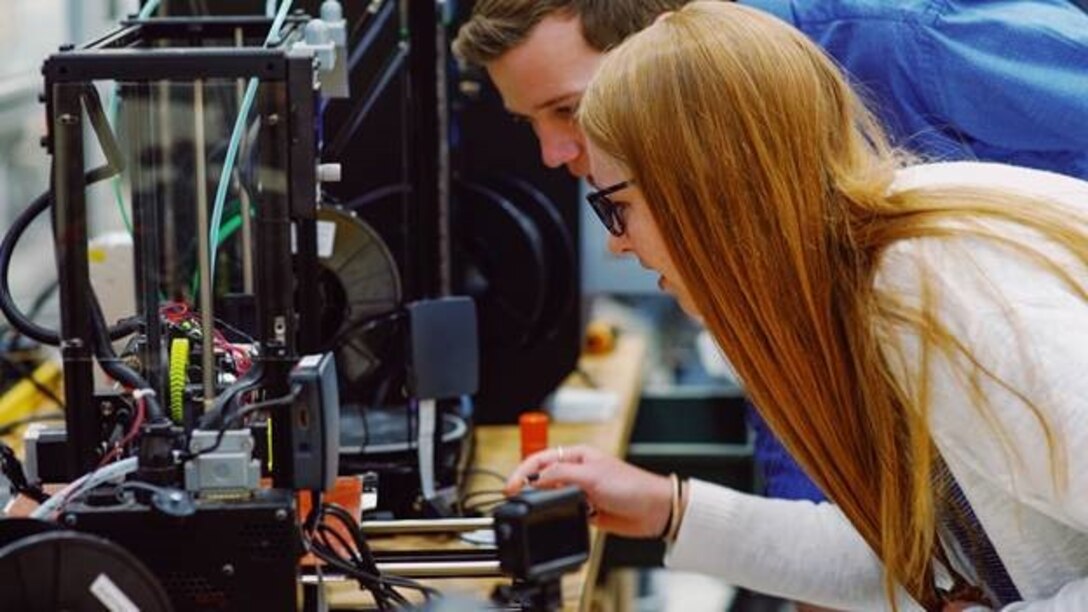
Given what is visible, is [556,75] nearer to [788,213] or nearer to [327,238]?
[327,238]

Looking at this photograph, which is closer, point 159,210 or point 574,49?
point 159,210

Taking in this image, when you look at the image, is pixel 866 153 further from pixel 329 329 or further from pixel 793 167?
pixel 329 329

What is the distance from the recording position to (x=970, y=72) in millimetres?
2090

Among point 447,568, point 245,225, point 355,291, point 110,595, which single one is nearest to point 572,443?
point 355,291

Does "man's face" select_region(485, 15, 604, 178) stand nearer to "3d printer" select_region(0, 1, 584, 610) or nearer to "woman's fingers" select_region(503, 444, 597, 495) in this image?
"woman's fingers" select_region(503, 444, 597, 495)

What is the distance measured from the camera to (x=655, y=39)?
5.18 ft

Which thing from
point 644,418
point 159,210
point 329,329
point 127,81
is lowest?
point 644,418

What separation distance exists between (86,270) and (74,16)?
2077 mm

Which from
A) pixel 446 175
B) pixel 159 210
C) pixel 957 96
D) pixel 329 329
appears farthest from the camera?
pixel 446 175

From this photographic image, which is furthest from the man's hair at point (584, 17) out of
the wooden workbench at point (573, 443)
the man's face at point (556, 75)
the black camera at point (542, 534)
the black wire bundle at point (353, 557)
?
the black camera at point (542, 534)

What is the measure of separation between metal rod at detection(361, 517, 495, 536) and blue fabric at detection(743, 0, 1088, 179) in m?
0.60

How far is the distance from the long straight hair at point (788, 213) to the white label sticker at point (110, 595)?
0.52m

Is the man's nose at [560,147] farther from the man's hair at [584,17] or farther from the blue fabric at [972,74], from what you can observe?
the blue fabric at [972,74]

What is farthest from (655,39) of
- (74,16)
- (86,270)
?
(74,16)
